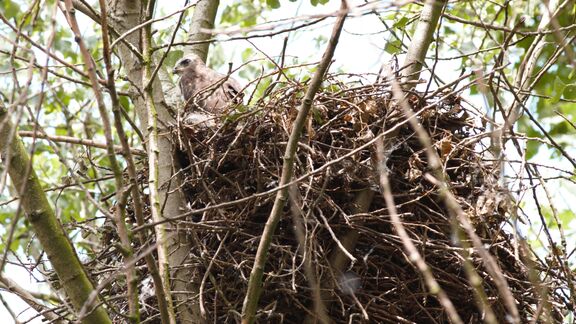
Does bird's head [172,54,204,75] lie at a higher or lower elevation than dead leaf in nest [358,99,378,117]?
higher

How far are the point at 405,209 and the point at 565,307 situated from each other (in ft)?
2.99

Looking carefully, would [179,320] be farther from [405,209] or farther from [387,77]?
[387,77]

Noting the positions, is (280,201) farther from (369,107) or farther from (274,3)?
(274,3)

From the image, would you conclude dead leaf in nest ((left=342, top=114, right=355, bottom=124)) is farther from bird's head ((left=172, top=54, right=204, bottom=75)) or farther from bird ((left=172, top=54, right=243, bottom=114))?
bird's head ((left=172, top=54, right=204, bottom=75))

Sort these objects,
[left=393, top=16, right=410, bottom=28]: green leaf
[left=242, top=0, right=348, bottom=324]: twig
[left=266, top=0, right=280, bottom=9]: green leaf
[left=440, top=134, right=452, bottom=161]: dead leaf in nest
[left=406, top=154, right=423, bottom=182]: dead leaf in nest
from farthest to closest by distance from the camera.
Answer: [left=266, top=0, right=280, bottom=9]: green leaf → [left=393, top=16, right=410, bottom=28]: green leaf → [left=440, top=134, right=452, bottom=161]: dead leaf in nest → [left=406, top=154, right=423, bottom=182]: dead leaf in nest → [left=242, top=0, right=348, bottom=324]: twig

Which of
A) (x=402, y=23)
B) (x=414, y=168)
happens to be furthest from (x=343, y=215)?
(x=402, y=23)

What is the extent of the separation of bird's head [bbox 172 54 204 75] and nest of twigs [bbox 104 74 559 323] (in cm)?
104

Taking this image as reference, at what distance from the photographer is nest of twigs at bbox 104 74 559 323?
3.56m

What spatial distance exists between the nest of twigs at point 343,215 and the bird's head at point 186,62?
1.04 m

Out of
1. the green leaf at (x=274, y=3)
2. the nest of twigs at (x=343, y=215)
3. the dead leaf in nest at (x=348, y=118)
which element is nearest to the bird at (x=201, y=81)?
the green leaf at (x=274, y=3)

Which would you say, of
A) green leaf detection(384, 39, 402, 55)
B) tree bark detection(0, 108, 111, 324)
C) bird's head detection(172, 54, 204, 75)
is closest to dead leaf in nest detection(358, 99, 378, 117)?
green leaf detection(384, 39, 402, 55)

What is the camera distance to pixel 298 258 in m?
3.61

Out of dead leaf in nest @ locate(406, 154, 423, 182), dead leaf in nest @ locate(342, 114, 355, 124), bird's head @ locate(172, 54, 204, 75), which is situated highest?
bird's head @ locate(172, 54, 204, 75)

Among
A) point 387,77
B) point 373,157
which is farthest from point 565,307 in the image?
point 387,77
